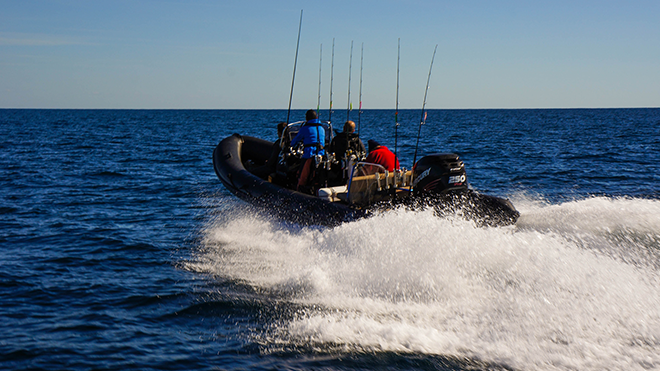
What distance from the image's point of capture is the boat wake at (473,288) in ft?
13.2

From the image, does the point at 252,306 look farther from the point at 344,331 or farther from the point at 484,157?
the point at 484,157

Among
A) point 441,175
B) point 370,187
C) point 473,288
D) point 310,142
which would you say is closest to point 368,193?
point 370,187

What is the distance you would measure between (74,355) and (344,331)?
221cm

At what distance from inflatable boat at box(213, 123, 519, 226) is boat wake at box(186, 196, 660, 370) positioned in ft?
0.87

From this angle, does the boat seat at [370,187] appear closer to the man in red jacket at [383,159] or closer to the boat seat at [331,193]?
the man in red jacket at [383,159]

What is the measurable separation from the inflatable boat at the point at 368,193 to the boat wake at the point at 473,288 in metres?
0.27

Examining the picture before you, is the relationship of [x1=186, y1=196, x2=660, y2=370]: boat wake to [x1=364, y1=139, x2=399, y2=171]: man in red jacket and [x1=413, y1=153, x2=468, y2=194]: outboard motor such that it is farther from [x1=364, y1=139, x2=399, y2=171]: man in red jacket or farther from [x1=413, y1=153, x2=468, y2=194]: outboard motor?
[x1=364, y1=139, x2=399, y2=171]: man in red jacket

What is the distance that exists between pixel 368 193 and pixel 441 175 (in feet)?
3.16

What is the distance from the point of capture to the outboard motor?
590cm

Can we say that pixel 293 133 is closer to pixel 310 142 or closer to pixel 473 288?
pixel 310 142

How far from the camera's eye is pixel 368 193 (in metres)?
6.43

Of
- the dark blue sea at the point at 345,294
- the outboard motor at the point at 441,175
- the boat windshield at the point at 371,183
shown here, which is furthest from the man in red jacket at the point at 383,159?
the dark blue sea at the point at 345,294

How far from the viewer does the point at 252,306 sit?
5113 mm

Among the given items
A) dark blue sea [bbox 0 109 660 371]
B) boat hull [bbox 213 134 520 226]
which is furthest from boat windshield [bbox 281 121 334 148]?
dark blue sea [bbox 0 109 660 371]
